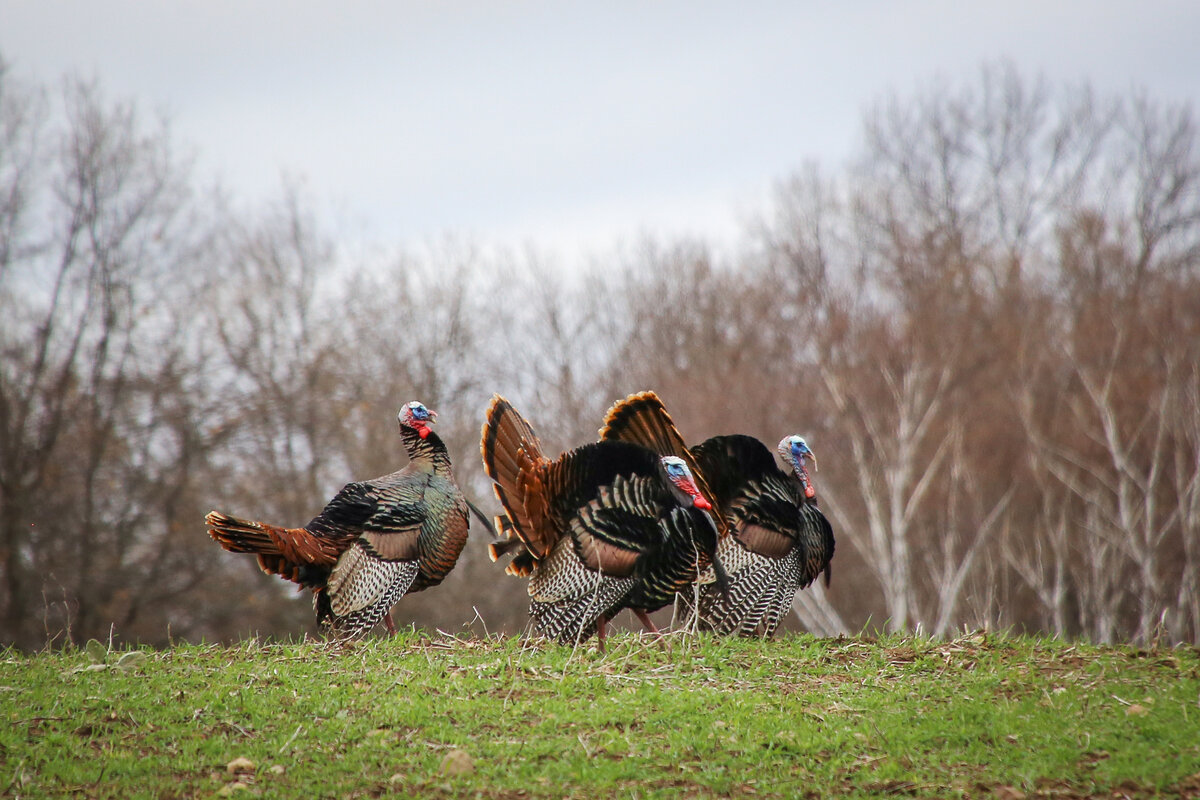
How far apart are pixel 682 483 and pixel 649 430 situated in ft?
3.08

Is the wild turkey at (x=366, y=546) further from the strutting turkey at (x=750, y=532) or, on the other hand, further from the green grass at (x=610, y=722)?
the strutting turkey at (x=750, y=532)

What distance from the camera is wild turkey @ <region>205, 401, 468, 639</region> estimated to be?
783 centimetres

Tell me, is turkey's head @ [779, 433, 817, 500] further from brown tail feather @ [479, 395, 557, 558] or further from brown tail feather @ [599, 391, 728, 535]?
brown tail feather @ [479, 395, 557, 558]

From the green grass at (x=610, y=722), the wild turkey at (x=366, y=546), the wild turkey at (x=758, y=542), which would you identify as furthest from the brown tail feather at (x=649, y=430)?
the green grass at (x=610, y=722)

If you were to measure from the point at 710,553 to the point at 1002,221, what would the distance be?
24.1 metres

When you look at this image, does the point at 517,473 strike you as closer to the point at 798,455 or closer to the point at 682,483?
the point at 682,483

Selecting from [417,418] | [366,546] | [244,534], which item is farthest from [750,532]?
[244,534]

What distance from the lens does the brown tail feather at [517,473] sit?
766 centimetres

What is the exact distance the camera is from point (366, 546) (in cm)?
799

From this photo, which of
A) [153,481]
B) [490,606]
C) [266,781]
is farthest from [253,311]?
[266,781]

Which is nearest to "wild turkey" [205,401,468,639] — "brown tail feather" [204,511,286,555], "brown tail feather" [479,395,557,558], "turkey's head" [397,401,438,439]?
"brown tail feather" [204,511,286,555]

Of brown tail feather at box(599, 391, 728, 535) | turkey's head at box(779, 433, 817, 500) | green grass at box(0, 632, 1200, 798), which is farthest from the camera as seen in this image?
turkey's head at box(779, 433, 817, 500)

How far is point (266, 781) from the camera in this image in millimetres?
4996

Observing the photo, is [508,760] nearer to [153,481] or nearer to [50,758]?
[50,758]
